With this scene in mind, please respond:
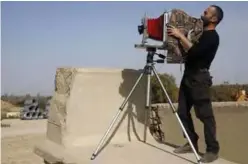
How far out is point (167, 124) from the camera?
24.1 ft

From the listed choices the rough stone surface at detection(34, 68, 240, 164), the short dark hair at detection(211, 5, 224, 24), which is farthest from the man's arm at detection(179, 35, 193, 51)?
the rough stone surface at detection(34, 68, 240, 164)

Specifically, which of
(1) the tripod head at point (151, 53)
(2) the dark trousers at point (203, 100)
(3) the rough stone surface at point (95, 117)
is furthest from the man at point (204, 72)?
(3) the rough stone surface at point (95, 117)

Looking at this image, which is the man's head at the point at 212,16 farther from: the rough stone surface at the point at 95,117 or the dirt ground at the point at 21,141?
the dirt ground at the point at 21,141

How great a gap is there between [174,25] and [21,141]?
5416 millimetres

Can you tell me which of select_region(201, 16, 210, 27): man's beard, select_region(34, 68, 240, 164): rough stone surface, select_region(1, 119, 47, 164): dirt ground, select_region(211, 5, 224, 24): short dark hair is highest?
select_region(211, 5, 224, 24): short dark hair

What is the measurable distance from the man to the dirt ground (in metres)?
3.65

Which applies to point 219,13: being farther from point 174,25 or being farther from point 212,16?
point 174,25

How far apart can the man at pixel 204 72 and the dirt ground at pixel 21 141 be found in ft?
12.0

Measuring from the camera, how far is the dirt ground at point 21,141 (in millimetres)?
6742

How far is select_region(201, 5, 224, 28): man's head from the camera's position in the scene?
10.6ft

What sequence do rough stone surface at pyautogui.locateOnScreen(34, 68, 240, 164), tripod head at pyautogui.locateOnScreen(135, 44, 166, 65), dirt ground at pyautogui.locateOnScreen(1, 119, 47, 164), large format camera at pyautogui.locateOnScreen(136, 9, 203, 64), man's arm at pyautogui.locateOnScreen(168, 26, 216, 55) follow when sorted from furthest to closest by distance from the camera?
dirt ground at pyautogui.locateOnScreen(1, 119, 47, 164) < rough stone surface at pyautogui.locateOnScreen(34, 68, 240, 164) < tripod head at pyautogui.locateOnScreen(135, 44, 166, 65) < large format camera at pyautogui.locateOnScreen(136, 9, 203, 64) < man's arm at pyautogui.locateOnScreen(168, 26, 216, 55)

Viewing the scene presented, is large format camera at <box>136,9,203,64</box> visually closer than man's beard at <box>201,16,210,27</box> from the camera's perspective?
No

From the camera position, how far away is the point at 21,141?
7996 mm

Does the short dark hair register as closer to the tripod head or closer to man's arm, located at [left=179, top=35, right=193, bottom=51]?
man's arm, located at [left=179, top=35, right=193, bottom=51]
